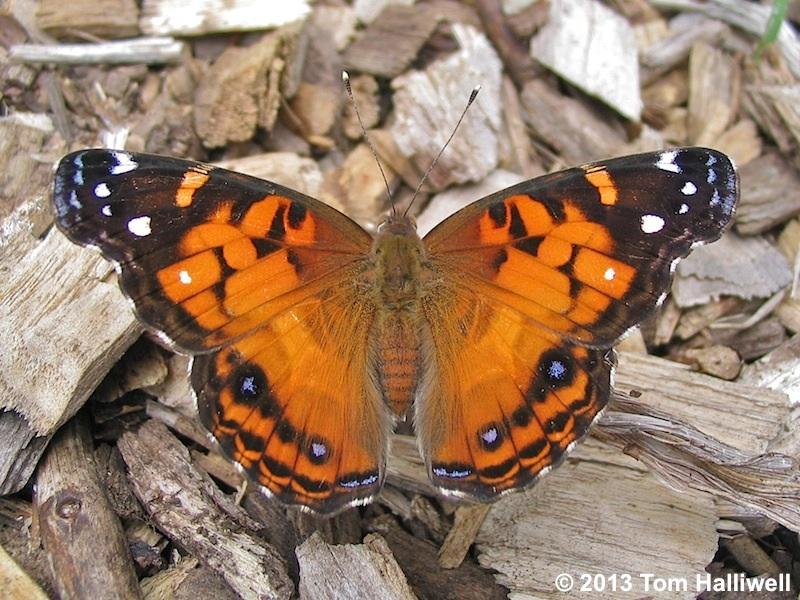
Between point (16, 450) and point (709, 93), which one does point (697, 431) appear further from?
point (16, 450)

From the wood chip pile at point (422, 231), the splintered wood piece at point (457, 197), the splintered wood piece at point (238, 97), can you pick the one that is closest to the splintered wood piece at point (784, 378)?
the wood chip pile at point (422, 231)

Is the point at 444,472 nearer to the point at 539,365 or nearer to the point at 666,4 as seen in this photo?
the point at 539,365

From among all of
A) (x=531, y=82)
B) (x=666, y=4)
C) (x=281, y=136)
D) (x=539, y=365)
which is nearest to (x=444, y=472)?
(x=539, y=365)

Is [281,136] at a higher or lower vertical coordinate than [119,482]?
higher

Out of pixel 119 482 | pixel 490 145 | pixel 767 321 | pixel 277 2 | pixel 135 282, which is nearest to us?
pixel 135 282

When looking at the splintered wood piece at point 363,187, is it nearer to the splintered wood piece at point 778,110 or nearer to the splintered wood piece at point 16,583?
the splintered wood piece at point 778,110

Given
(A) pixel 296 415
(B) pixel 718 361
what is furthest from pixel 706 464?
(A) pixel 296 415

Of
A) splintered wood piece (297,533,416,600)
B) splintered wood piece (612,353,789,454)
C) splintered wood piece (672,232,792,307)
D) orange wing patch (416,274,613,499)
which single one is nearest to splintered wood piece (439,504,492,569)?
splintered wood piece (297,533,416,600)
